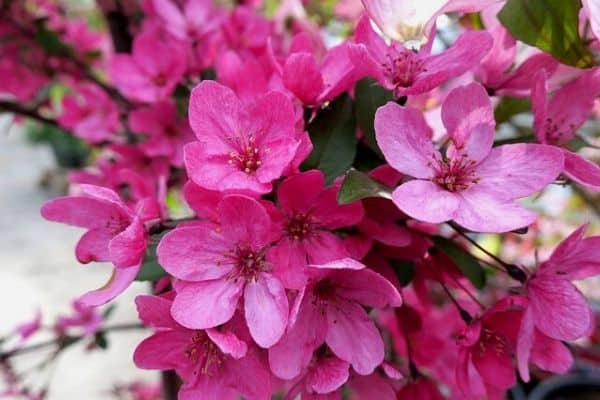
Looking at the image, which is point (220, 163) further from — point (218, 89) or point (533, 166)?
point (533, 166)

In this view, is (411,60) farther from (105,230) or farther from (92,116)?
(92,116)

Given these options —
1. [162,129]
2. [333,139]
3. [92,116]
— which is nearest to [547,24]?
[333,139]

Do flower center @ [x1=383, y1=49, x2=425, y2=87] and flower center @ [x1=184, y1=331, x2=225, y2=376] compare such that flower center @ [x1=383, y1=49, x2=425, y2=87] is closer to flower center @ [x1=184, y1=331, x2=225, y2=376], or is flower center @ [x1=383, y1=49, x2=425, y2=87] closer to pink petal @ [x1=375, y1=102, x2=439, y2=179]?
pink petal @ [x1=375, y1=102, x2=439, y2=179]

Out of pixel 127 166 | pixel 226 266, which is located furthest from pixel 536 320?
pixel 127 166

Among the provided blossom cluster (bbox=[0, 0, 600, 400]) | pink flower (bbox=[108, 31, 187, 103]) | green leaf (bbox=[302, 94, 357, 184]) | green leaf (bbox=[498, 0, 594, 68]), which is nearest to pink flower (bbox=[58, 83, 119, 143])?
pink flower (bbox=[108, 31, 187, 103])

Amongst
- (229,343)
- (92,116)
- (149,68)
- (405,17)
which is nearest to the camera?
(229,343)

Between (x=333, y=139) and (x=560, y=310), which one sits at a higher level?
(x=333, y=139)

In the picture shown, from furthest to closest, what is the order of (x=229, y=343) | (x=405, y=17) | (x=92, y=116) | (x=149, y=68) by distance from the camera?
1. (x=92, y=116)
2. (x=149, y=68)
3. (x=405, y=17)
4. (x=229, y=343)
